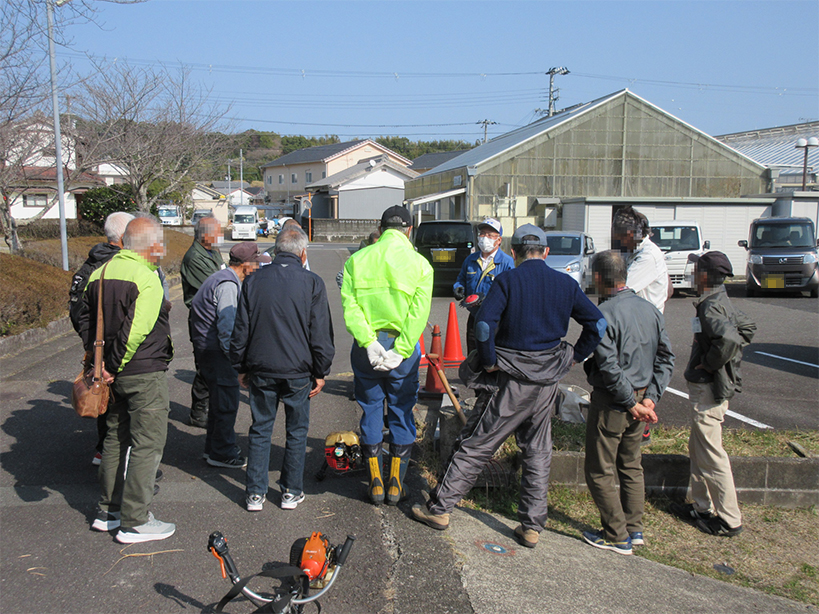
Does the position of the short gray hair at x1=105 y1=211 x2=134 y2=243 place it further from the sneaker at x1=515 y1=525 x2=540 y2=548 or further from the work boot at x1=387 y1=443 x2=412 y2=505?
the sneaker at x1=515 y1=525 x2=540 y2=548

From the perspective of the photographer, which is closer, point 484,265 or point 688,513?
point 688,513

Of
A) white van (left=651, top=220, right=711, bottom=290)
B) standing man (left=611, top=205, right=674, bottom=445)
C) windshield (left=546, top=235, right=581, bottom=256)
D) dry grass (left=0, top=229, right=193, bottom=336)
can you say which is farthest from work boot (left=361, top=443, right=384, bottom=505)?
white van (left=651, top=220, right=711, bottom=290)

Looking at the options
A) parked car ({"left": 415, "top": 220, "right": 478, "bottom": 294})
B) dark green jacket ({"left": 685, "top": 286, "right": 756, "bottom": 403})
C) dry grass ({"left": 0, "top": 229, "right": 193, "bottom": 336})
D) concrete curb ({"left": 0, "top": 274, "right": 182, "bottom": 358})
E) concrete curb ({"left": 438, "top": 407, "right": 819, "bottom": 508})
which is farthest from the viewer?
parked car ({"left": 415, "top": 220, "right": 478, "bottom": 294})

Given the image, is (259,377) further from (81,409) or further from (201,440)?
(201,440)

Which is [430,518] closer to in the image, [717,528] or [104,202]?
[717,528]

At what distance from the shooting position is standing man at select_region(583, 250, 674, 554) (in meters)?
3.68

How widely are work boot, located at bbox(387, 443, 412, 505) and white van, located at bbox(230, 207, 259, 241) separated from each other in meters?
37.5

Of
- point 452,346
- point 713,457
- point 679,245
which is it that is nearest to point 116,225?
point 452,346

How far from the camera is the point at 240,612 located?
2.97 m

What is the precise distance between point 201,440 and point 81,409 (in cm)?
205

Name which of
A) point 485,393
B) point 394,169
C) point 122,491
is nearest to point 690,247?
point 485,393

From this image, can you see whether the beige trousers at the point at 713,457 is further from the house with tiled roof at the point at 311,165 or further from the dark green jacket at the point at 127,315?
the house with tiled roof at the point at 311,165

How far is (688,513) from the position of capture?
4344mm

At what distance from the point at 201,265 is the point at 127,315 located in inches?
81.6
